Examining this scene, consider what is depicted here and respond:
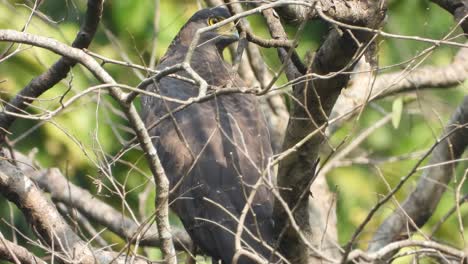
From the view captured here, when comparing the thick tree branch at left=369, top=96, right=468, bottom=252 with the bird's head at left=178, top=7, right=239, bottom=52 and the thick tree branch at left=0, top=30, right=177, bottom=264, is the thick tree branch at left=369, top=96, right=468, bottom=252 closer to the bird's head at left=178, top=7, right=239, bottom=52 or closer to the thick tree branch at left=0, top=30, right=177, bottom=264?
the bird's head at left=178, top=7, right=239, bottom=52

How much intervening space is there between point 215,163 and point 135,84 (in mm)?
1701

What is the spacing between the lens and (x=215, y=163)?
16.5 ft

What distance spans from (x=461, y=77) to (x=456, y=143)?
144cm

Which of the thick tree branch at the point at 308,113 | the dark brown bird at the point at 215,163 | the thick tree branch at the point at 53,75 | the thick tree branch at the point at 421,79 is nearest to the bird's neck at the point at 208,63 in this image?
the dark brown bird at the point at 215,163

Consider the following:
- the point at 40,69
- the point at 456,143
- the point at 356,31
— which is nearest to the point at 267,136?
the point at 456,143

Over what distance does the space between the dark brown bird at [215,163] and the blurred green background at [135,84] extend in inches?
44.7

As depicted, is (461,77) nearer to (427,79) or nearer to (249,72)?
(427,79)

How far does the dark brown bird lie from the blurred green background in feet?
3.73

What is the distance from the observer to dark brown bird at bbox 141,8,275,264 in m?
4.80

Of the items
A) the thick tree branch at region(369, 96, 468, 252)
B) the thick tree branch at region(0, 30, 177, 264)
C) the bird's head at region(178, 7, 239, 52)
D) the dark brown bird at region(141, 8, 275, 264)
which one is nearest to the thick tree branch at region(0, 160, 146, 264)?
the dark brown bird at region(141, 8, 275, 264)

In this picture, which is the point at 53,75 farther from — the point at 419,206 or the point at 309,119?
the point at 419,206

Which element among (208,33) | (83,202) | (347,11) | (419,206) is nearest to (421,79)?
(419,206)

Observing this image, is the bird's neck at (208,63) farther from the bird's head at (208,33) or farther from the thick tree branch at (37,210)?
the thick tree branch at (37,210)

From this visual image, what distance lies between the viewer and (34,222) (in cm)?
452
